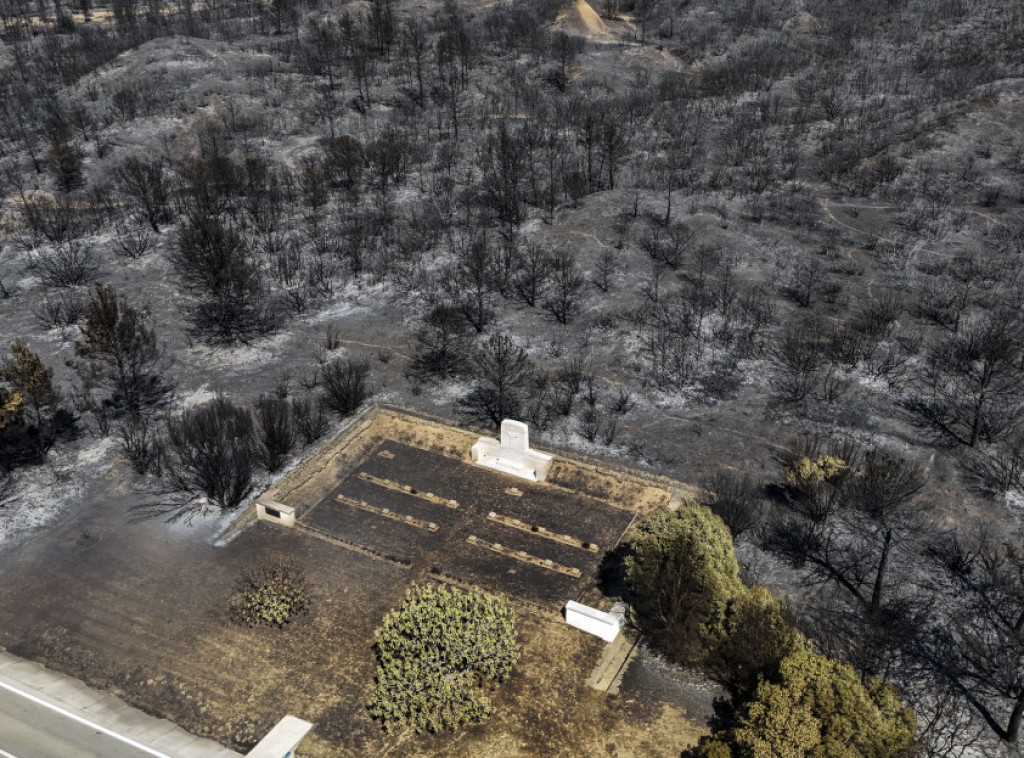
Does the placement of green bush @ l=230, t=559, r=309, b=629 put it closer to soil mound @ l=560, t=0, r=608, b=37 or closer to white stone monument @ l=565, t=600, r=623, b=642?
white stone monument @ l=565, t=600, r=623, b=642

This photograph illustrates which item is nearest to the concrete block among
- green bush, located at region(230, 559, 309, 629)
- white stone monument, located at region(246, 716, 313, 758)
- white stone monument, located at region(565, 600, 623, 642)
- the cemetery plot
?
the cemetery plot

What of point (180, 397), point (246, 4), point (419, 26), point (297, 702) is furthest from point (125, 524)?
point (246, 4)

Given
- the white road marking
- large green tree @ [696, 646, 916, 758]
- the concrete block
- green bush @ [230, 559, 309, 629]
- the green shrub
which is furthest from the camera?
the green shrub

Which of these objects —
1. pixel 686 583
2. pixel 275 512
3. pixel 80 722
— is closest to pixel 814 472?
pixel 686 583

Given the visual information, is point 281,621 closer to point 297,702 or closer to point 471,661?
point 297,702

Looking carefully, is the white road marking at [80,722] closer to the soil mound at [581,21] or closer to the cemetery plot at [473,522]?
the cemetery plot at [473,522]

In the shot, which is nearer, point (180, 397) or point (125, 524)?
point (125, 524)

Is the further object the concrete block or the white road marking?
the concrete block
